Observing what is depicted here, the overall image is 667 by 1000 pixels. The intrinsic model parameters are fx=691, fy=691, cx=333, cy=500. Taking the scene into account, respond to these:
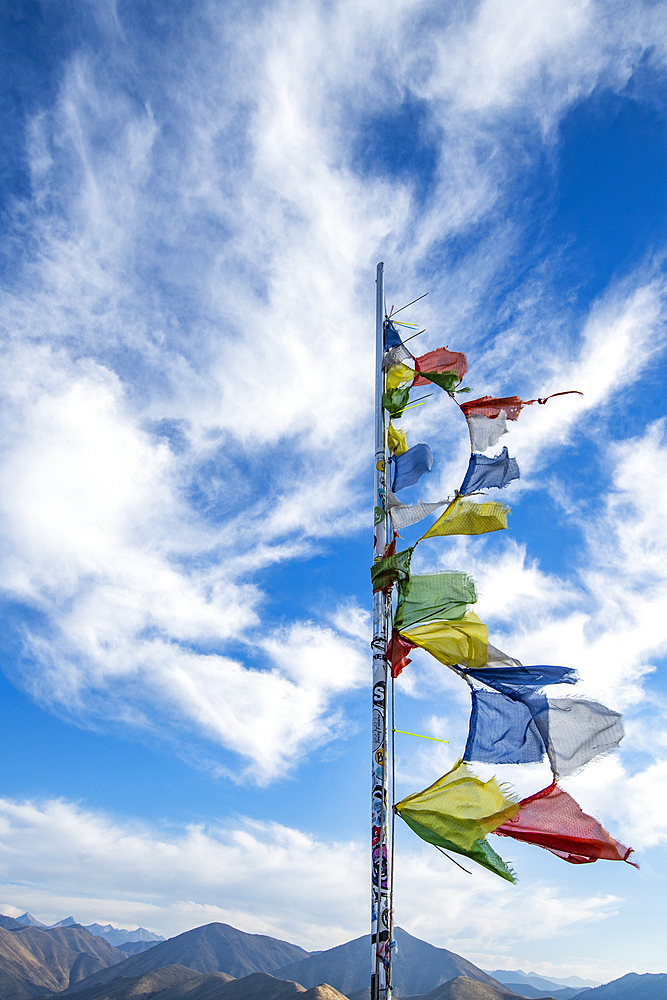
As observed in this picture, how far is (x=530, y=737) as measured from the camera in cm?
1054

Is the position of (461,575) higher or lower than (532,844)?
higher

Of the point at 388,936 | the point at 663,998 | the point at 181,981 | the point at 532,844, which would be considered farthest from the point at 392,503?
the point at 663,998

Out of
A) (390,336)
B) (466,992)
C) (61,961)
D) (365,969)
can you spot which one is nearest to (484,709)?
(390,336)

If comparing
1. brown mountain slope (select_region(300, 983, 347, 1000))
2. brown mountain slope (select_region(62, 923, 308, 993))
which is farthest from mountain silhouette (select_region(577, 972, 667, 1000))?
brown mountain slope (select_region(300, 983, 347, 1000))

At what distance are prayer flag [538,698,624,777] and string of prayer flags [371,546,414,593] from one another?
10.1 feet

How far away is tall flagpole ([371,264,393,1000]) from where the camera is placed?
9.12 meters

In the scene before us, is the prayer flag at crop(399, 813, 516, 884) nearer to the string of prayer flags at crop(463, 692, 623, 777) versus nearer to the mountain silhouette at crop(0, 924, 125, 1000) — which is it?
the string of prayer flags at crop(463, 692, 623, 777)

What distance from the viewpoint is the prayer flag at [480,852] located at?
959 centimetres

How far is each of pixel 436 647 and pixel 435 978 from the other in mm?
208269

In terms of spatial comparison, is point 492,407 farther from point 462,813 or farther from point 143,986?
point 143,986

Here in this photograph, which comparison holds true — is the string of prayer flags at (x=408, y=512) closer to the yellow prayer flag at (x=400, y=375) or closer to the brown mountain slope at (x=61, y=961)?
the yellow prayer flag at (x=400, y=375)

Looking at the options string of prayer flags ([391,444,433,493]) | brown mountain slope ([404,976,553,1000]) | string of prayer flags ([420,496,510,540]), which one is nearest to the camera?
string of prayer flags ([420,496,510,540])

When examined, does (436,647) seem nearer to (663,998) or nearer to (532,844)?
(532,844)

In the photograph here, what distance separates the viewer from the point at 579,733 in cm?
1037
